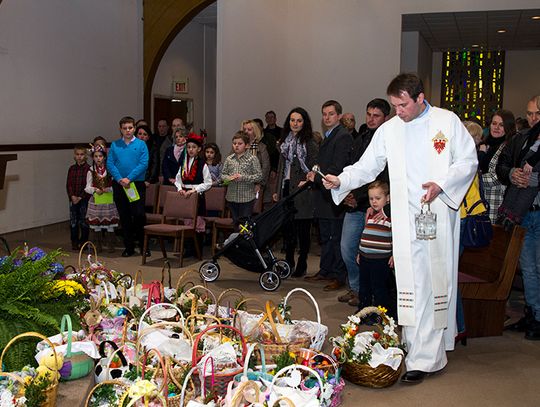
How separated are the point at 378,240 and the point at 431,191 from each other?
1.27 metres

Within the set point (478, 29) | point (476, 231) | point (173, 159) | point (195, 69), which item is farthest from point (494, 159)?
point (195, 69)

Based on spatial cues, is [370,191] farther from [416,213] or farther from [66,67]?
[66,67]

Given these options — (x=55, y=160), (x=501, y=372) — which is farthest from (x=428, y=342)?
(x=55, y=160)

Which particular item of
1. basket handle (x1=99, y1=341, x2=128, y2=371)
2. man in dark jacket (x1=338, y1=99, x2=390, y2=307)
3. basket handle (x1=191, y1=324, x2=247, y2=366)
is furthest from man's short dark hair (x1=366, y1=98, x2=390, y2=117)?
basket handle (x1=99, y1=341, x2=128, y2=371)

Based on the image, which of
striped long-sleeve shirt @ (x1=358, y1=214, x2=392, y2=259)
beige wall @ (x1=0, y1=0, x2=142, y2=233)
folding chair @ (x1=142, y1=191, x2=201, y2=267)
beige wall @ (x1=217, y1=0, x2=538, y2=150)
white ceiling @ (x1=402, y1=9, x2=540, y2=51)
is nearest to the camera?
striped long-sleeve shirt @ (x1=358, y1=214, x2=392, y2=259)

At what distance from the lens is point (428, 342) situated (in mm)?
4184

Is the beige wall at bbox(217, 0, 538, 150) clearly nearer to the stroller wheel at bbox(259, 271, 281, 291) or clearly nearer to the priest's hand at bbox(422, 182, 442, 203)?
the stroller wheel at bbox(259, 271, 281, 291)

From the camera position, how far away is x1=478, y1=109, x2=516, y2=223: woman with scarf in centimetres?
610

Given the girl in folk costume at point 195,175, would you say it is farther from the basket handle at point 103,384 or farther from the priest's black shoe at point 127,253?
the basket handle at point 103,384

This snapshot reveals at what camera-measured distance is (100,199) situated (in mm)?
8289

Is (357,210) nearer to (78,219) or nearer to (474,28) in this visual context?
(78,219)

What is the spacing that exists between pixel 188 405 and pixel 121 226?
5.50m

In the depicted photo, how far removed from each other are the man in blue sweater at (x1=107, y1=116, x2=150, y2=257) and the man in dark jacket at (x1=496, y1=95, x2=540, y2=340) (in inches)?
172

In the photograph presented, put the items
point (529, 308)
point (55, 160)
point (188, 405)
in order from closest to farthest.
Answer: point (188, 405) < point (529, 308) < point (55, 160)
